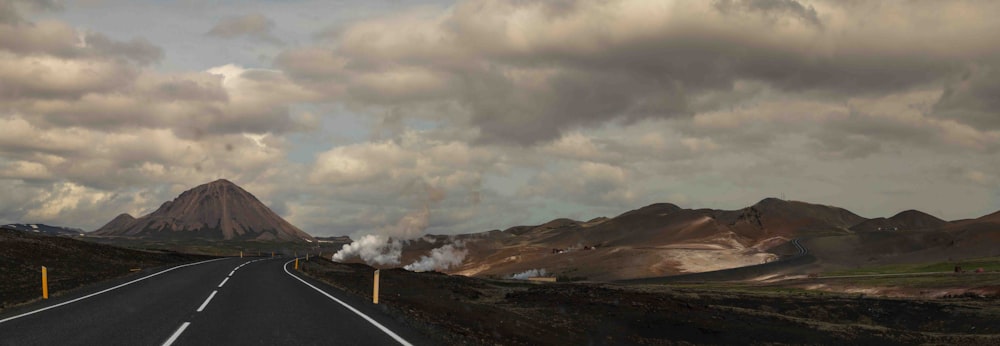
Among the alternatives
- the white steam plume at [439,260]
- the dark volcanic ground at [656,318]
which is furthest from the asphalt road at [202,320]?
the white steam plume at [439,260]

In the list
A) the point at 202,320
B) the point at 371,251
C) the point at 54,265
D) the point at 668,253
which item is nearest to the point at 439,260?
the point at 371,251

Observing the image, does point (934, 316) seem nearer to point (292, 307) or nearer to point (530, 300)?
point (530, 300)

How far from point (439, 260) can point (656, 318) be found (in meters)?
145

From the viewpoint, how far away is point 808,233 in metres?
172

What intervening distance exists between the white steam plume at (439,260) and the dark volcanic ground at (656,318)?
120 metres

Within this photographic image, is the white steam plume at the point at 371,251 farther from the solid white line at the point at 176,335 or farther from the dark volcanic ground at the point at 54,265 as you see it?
the solid white line at the point at 176,335

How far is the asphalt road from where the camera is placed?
14845 mm

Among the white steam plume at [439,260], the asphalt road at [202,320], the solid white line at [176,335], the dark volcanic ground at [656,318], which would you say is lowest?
the white steam plume at [439,260]

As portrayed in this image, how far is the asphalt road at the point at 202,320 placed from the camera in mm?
14845

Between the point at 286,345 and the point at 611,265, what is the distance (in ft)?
Result: 359

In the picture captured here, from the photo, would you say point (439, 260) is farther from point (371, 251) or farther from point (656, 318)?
point (656, 318)

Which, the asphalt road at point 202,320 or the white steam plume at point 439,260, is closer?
the asphalt road at point 202,320

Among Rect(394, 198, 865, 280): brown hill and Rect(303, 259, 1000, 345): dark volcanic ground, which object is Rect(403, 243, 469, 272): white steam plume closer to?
Rect(394, 198, 865, 280): brown hill

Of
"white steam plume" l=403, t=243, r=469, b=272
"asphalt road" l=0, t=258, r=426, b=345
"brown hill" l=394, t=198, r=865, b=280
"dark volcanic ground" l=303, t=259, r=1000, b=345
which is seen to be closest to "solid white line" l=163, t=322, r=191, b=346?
"asphalt road" l=0, t=258, r=426, b=345
